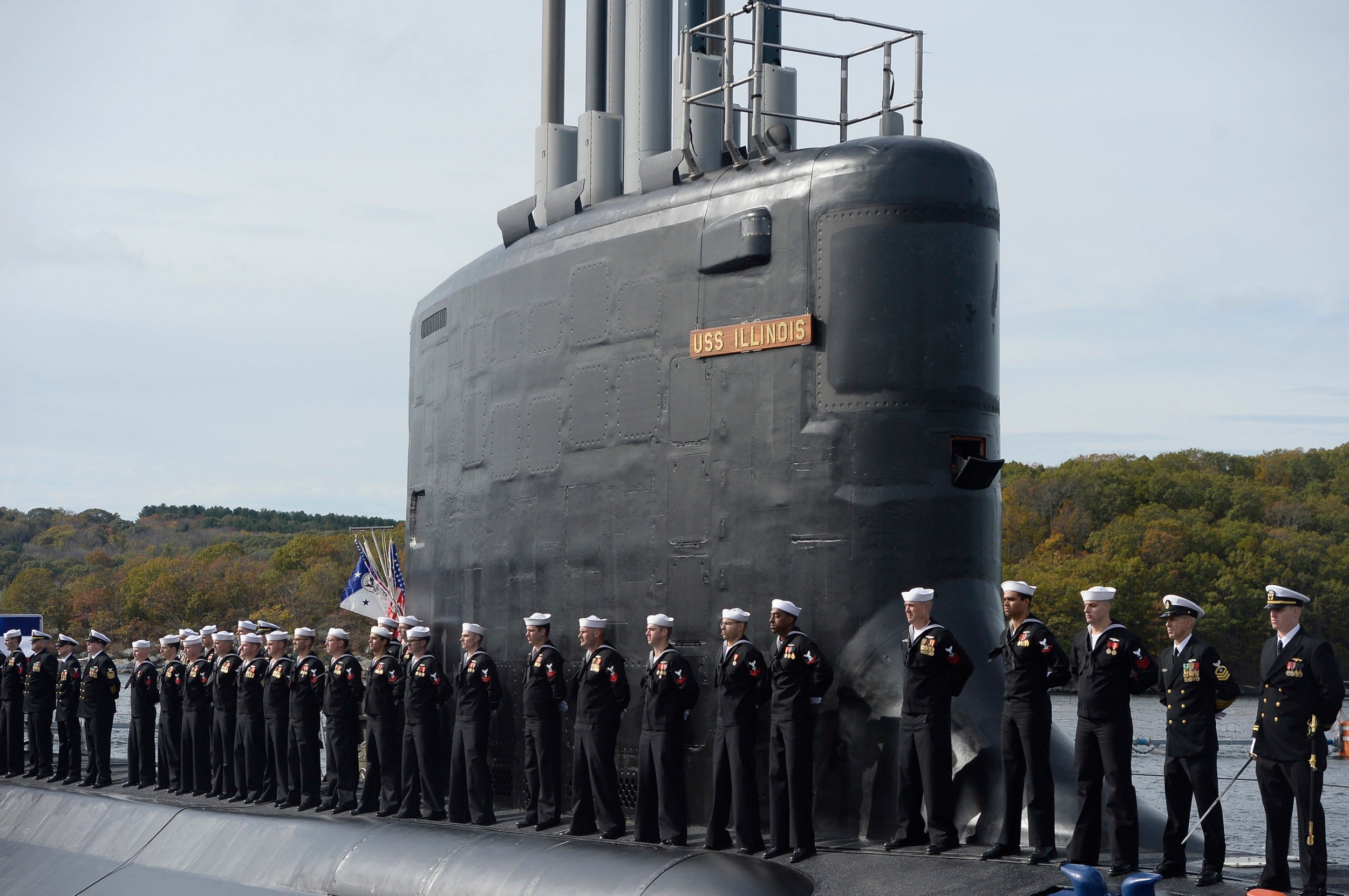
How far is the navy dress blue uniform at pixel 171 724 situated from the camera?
47.8 ft

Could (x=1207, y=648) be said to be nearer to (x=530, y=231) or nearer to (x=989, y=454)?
(x=989, y=454)

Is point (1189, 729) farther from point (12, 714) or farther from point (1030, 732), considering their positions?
point (12, 714)

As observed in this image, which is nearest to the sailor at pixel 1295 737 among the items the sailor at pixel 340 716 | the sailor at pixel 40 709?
the sailor at pixel 340 716

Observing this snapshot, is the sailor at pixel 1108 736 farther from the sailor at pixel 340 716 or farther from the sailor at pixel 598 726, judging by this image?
the sailor at pixel 340 716

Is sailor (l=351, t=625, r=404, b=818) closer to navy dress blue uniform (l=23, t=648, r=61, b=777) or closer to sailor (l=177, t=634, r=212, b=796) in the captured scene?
sailor (l=177, t=634, r=212, b=796)

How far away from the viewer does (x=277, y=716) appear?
→ 41.9 feet

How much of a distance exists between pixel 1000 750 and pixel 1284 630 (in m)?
1.68

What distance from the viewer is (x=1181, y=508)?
7150cm

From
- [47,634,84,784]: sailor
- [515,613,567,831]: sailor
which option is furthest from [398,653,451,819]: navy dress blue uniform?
[47,634,84,784]: sailor

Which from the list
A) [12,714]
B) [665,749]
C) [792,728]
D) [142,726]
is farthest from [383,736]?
[12,714]

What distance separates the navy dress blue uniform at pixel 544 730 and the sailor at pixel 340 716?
8.73 ft

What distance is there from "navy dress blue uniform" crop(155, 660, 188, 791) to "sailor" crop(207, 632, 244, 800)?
84 cm

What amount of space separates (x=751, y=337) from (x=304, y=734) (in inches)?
251

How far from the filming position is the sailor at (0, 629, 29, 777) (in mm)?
16484
